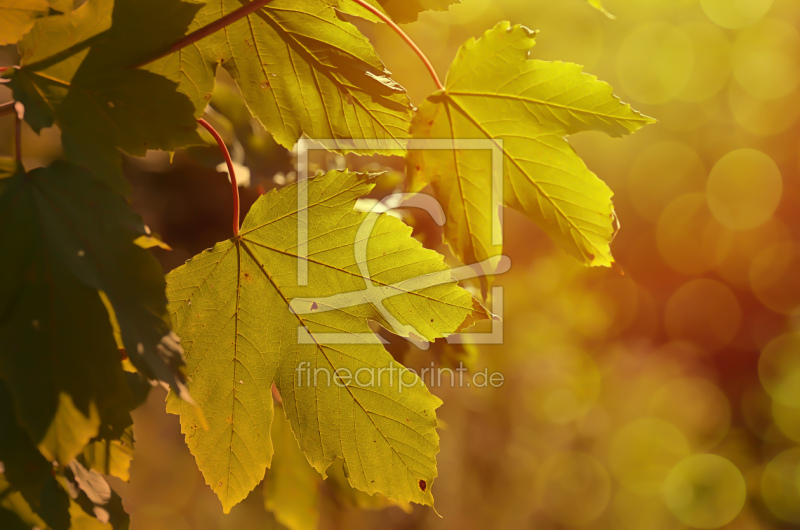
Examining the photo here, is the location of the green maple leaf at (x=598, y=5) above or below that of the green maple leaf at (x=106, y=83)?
above

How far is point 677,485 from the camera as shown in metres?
5.50

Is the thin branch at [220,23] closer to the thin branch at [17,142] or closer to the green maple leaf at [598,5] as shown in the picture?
the thin branch at [17,142]

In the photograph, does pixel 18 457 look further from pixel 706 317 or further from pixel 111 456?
pixel 706 317

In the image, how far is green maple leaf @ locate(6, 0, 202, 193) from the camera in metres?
0.37

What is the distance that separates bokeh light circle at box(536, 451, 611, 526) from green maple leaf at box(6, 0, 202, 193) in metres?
4.38

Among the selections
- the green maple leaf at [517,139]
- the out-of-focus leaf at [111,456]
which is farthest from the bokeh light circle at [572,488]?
the out-of-focus leaf at [111,456]

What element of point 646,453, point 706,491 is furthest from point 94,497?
point 706,491

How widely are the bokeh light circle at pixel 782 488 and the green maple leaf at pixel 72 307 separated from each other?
6914 millimetres

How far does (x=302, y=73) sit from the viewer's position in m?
0.49

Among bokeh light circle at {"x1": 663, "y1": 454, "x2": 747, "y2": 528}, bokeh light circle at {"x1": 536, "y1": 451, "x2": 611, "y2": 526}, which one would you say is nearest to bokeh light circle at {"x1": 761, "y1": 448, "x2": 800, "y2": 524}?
bokeh light circle at {"x1": 663, "y1": 454, "x2": 747, "y2": 528}

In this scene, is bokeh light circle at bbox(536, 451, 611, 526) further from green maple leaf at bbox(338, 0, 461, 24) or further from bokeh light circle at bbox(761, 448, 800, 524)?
green maple leaf at bbox(338, 0, 461, 24)

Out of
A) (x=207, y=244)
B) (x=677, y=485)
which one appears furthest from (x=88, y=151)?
(x=677, y=485)

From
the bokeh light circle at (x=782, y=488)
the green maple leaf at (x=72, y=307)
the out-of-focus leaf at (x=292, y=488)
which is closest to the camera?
the green maple leaf at (x=72, y=307)

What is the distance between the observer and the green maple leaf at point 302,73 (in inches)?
18.1
